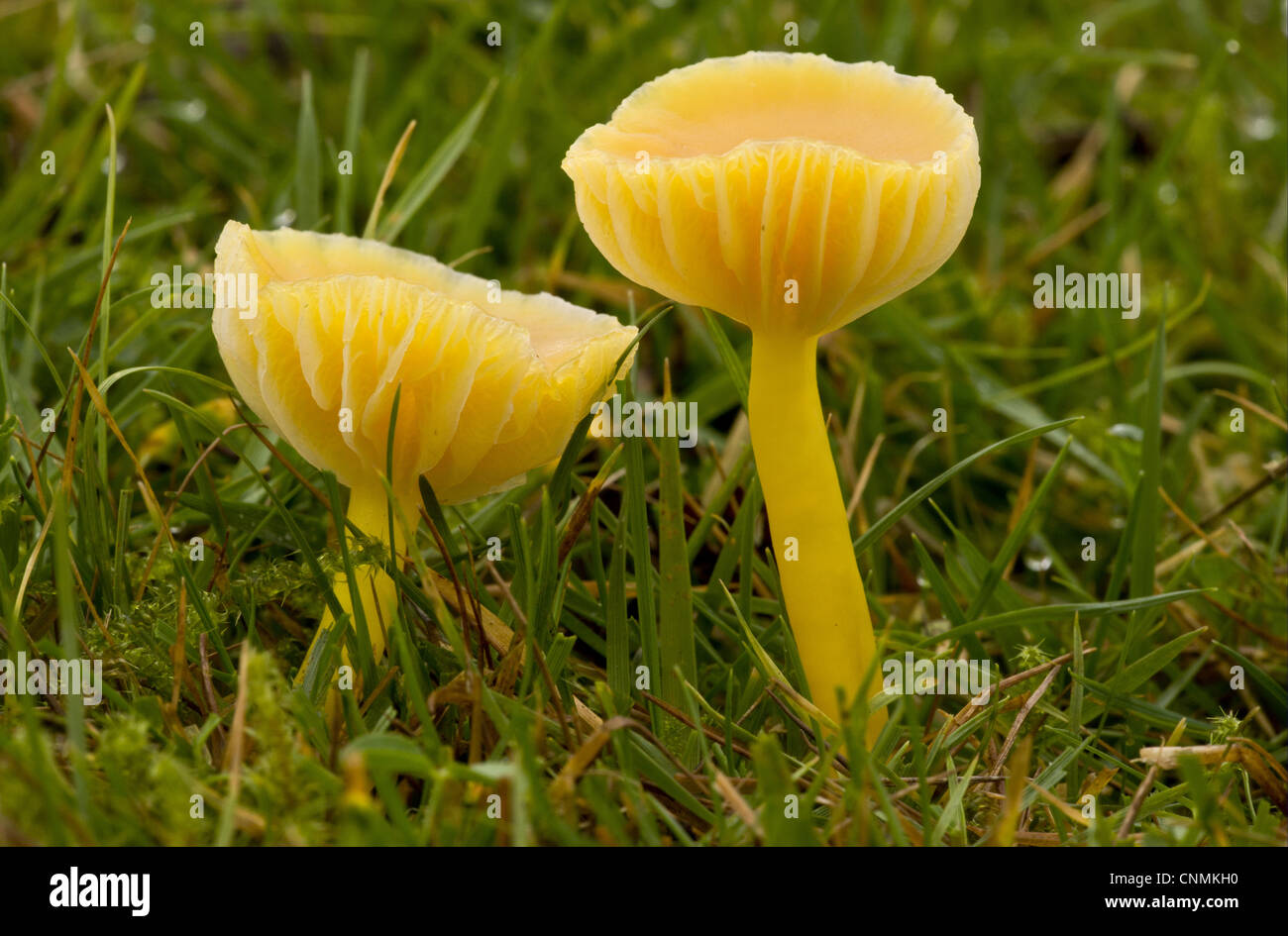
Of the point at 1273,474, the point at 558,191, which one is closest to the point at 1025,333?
the point at 1273,474

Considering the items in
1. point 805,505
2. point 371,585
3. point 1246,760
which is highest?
point 805,505

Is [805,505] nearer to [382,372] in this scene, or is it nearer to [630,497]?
[630,497]

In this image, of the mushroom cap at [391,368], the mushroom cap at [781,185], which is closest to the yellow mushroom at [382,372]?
the mushroom cap at [391,368]

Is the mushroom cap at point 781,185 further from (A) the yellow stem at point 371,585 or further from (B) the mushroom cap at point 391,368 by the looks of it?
(A) the yellow stem at point 371,585

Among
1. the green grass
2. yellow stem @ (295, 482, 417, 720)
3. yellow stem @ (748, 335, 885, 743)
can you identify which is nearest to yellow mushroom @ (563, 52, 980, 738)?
yellow stem @ (748, 335, 885, 743)

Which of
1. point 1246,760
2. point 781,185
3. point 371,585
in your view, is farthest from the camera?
point 371,585

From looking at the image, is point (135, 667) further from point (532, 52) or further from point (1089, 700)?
point (532, 52)

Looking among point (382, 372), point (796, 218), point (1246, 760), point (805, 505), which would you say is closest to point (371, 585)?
point (382, 372)
